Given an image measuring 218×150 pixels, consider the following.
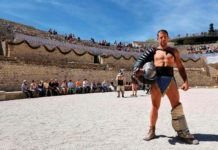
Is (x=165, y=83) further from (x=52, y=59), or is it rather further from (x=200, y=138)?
(x=52, y=59)

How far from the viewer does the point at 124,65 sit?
42031 mm

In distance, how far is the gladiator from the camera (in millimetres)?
5926

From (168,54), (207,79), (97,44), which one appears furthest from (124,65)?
(168,54)

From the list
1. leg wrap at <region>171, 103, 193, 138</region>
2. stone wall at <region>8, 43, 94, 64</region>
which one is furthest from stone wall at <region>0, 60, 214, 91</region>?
leg wrap at <region>171, 103, 193, 138</region>

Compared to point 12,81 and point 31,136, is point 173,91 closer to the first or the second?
point 31,136

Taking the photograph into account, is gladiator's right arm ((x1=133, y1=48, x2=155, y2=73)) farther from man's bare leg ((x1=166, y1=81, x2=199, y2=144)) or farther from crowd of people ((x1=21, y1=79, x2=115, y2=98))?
crowd of people ((x1=21, y1=79, x2=115, y2=98))

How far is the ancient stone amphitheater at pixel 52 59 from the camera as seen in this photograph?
979 inches

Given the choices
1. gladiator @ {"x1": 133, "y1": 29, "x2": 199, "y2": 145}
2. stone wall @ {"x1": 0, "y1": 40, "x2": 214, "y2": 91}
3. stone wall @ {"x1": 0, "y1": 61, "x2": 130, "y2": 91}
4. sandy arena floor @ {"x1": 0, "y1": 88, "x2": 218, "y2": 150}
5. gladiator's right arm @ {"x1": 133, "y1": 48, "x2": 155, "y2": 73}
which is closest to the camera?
sandy arena floor @ {"x1": 0, "y1": 88, "x2": 218, "y2": 150}

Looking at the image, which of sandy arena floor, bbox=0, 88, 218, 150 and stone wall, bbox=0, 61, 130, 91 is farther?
stone wall, bbox=0, 61, 130, 91

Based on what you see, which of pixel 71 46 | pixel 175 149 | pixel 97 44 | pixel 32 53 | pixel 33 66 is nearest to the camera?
pixel 175 149

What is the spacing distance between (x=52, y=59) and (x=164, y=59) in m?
27.9

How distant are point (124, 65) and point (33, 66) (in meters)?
17.7

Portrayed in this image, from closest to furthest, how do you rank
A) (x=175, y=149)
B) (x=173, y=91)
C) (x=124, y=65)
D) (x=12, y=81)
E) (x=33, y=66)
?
(x=175, y=149), (x=173, y=91), (x=12, y=81), (x=33, y=66), (x=124, y=65)

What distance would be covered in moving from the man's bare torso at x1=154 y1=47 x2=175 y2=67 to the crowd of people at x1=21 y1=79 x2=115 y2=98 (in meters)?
15.6
